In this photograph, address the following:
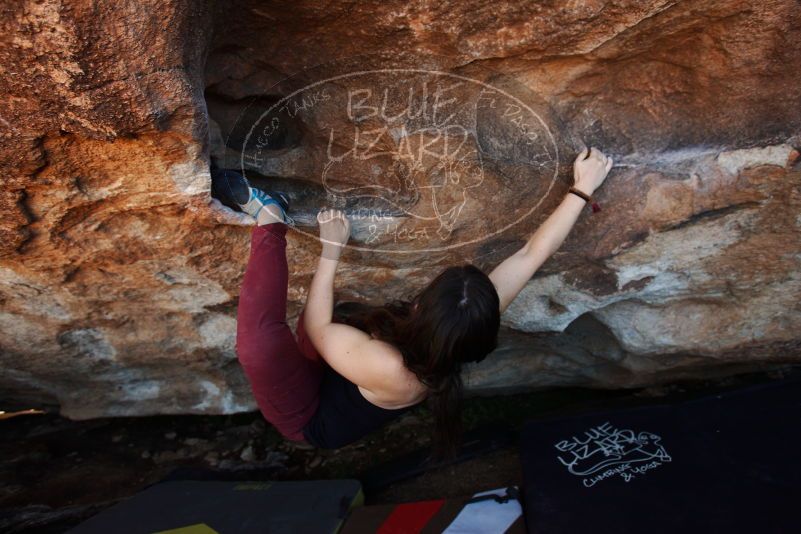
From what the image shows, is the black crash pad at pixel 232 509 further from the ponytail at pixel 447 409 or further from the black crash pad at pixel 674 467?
the black crash pad at pixel 674 467

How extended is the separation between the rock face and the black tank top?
32 cm

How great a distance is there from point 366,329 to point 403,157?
44 centimetres

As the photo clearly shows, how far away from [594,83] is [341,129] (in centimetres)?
63

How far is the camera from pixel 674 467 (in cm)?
176

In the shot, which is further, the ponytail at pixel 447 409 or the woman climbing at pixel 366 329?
the ponytail at pixel 447 409

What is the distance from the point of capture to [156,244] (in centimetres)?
157

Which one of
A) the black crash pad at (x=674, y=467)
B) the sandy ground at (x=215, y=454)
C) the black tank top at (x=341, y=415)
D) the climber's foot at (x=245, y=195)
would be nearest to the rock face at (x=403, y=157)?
the climber's foot at (x=245, y=195)

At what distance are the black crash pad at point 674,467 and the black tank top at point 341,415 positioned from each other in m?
0.56

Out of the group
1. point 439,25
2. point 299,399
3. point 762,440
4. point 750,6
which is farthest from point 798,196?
point 299,399

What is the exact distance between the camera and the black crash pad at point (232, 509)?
1.88m

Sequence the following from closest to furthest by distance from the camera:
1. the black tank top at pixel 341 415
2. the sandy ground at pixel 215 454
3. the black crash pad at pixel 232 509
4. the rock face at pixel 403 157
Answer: the rock face at pixel 403 157
the black tank top at pixel 341 415
the black crash pad at pixel 232 509
the sandy ground at pixel 215 454

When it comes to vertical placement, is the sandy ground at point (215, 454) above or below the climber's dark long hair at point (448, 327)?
below

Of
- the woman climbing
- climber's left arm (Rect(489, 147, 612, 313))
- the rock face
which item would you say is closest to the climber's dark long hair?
the woman climbing

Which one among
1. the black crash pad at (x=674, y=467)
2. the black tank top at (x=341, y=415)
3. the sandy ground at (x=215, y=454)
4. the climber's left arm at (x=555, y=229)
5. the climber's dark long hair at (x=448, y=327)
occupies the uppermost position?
the climber's left arm at (x=555, y=229)
